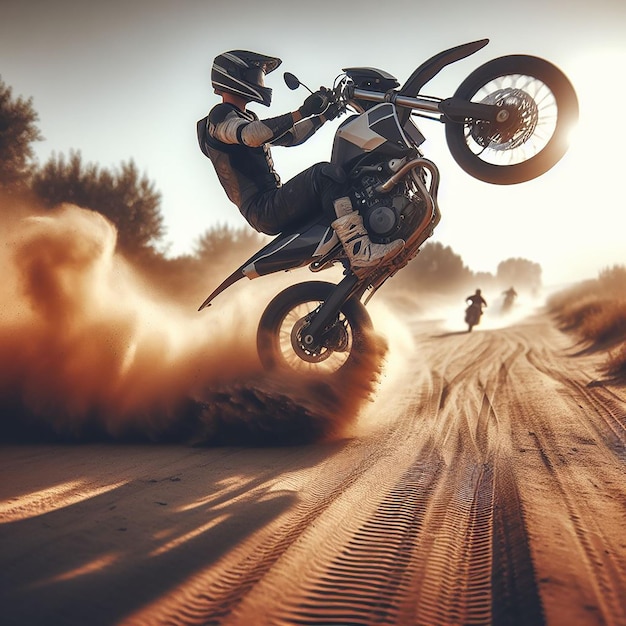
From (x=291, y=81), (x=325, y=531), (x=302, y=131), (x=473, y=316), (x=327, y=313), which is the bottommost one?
(x=325, y=531)

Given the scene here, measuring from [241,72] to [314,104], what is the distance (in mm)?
711

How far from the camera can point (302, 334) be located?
187 inches

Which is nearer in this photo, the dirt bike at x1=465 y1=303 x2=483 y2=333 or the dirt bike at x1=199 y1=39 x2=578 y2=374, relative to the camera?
the dirt bike at x1=199 y1=39 x2=578 y2=374

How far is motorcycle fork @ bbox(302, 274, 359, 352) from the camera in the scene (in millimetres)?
4676

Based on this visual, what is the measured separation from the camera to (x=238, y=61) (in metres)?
4.83

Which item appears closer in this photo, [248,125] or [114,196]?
[248,125]

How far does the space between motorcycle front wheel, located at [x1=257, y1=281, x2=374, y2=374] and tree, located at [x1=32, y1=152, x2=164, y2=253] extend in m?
21.3

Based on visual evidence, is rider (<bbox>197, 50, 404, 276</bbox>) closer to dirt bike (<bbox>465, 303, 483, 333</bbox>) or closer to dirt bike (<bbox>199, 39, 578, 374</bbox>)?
dirt bike (<bbox>199, 39, 578, 374</bbox>)

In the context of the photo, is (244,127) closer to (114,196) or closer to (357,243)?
(357,243)

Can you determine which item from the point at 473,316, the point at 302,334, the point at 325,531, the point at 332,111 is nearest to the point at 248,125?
the point at 332,111

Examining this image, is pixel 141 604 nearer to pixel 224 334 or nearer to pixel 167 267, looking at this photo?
pixel 224 334

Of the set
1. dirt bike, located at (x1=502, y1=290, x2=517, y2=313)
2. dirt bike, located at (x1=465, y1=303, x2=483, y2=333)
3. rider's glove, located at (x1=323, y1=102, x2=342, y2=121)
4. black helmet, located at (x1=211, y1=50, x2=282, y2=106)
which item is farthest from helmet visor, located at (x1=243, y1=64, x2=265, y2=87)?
dirt bike, located at (x1=502, y1=290, x2=517, y2=313)

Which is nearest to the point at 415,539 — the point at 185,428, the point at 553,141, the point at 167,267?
the point at 185,428

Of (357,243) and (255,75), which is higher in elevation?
(255,75)
